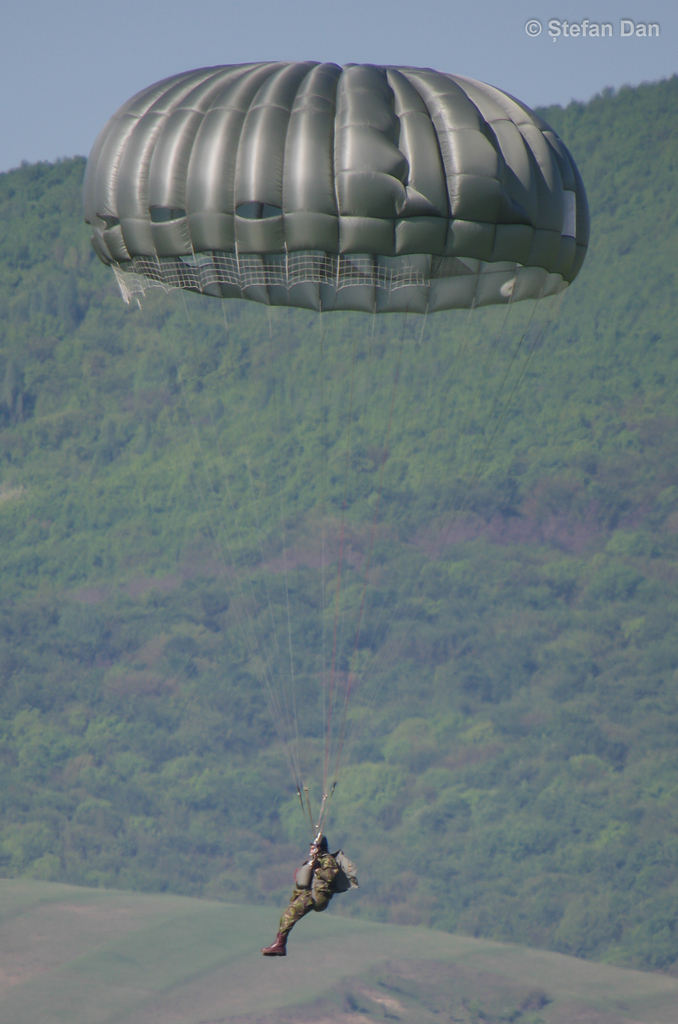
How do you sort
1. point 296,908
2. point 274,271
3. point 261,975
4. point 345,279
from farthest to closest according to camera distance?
1. point 261,975
2. point 345,279
3. point 274,271
4. point 296,908

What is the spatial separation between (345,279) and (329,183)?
126 centimetres

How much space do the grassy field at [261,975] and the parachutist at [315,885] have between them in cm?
3763

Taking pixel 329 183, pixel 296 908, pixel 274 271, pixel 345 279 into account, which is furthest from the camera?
pixel 345 279

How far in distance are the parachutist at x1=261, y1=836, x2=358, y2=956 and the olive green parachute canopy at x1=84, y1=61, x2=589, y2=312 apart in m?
6.00

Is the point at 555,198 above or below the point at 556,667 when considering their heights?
above

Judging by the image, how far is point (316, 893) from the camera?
13.3 metres

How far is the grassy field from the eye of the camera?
4947 cm

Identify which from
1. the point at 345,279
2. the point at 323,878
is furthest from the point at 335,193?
the point at 323,878

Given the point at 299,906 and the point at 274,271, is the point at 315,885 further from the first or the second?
the point at 274,271

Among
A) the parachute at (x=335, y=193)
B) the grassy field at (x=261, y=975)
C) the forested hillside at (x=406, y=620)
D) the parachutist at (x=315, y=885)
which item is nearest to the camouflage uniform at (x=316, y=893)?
the parachutist at (x=315, y=885)

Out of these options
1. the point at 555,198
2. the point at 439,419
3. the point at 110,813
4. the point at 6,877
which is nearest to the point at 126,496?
the point at 439,419

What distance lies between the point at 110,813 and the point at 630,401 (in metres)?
50.1

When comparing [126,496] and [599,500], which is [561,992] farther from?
[126,496]

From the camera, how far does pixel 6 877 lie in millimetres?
67000
